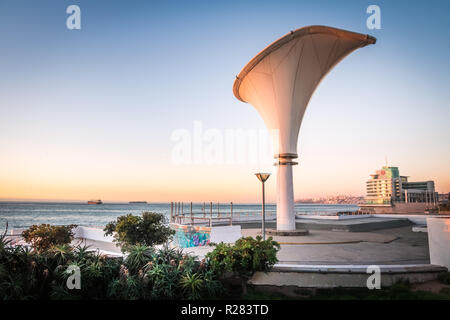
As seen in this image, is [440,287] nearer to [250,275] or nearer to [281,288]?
[281,288]

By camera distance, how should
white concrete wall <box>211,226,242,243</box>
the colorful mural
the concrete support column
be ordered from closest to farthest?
white concrete wall <box>211,226,242,243</box>
the concrete support column
the colorful mural

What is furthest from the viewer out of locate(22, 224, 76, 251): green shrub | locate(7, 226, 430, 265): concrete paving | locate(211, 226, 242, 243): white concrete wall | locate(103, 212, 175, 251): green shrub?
locate(211, 226, 242, 243): white concrete wall

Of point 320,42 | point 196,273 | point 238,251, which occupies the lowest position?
point 196,273

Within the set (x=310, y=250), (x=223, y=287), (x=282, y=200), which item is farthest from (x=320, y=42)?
(x=223, y=287)

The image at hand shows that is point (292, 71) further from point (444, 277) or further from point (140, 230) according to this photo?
point (444, 277)

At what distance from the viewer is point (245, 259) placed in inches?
268

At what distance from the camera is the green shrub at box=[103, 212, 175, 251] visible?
1071cm

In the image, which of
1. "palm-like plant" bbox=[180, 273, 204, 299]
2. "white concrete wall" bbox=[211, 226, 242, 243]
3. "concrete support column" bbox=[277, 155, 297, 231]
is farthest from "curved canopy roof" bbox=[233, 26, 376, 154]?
"palm-like plant" bbox=[180, 273, 204, 299]

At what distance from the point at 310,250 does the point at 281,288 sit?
407 centimetres

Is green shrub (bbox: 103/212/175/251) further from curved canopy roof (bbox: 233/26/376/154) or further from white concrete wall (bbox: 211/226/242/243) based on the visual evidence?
curved canopy roof (bbox: 233/26/376/154)

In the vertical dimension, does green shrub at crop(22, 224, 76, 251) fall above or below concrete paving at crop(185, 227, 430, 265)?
above

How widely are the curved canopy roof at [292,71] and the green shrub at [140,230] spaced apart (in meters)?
7.46

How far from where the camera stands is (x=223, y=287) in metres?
7.01

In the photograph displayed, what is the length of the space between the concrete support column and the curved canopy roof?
69 cm
